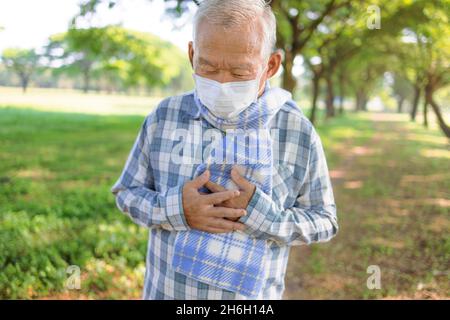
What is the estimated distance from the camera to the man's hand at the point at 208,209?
1.38 meters

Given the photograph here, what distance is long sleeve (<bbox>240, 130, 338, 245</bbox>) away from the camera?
4.61 ft

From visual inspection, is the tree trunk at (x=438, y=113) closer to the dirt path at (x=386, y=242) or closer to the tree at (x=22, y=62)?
the dirt path at (x=386, y=242)

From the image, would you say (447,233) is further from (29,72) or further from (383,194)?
(29,72)

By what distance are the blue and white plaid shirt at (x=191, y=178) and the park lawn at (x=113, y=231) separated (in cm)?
251

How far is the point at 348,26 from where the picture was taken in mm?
14711

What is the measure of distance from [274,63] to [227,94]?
0.86ft

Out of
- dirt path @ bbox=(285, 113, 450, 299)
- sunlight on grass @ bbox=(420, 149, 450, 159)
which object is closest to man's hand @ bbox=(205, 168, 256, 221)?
dirt path @ bbox=(285, 113, 450, 299)

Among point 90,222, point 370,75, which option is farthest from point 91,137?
point 370,75

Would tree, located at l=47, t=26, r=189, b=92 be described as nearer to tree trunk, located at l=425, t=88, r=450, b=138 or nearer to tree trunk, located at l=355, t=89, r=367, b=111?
tree trunk, located at l=425, t=88, r=450, b=138

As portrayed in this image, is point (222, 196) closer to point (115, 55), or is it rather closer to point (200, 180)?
point (200, 180)

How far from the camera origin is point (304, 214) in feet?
5.05

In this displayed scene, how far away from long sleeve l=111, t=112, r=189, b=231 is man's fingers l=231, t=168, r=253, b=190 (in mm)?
199

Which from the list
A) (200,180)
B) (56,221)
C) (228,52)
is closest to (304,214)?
(200,180)

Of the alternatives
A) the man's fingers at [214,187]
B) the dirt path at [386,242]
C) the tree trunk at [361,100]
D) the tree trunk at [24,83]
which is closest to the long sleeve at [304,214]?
the man's fingers at [214,187]
